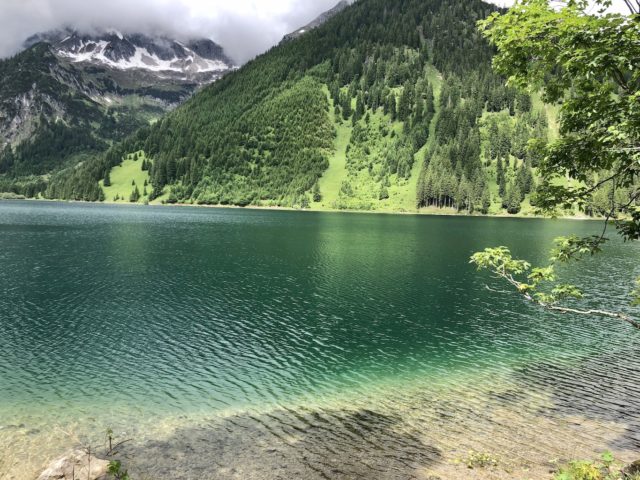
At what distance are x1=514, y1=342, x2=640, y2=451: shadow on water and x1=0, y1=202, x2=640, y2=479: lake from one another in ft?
0.55

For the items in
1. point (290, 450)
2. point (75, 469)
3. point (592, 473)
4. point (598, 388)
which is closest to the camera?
point (592, 473)

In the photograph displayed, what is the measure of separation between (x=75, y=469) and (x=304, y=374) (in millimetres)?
16033

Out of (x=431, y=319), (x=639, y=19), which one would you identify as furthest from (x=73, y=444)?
(x=431, y=319)

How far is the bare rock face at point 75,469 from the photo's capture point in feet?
53.0

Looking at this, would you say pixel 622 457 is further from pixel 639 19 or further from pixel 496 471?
pixel 639 19

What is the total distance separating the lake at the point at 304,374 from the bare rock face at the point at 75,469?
1858 mm

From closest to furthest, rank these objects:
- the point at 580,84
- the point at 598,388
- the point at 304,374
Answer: the point at 580,84 → the point at 598,388 → the point at 304,374

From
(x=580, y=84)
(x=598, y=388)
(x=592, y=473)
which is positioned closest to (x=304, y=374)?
(x=592, y=473)

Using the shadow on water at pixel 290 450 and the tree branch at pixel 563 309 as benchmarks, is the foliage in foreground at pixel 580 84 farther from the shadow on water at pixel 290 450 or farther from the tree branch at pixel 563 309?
the shadow on water at pixel 290 450

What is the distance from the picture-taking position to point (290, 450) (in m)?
19.9

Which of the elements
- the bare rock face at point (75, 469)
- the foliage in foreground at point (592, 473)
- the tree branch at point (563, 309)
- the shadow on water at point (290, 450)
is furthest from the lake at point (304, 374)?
the tree branch at point (563, 309)

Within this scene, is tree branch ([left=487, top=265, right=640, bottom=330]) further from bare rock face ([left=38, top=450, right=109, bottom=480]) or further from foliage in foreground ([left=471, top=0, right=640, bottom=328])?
bare rock face ([left=38, top=450, right=109, bottom=480])

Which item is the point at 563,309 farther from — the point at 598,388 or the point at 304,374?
the point at 304,374

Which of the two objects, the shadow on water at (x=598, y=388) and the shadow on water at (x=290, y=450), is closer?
the shadow on water at (x=290, y=450)
